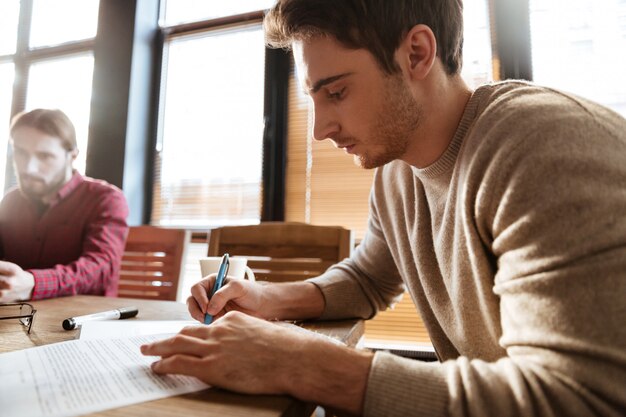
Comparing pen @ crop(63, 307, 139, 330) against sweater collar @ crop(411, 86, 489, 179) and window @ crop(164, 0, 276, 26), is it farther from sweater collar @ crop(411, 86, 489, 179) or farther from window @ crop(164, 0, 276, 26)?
window @ crop(164, 0, 276, 26)

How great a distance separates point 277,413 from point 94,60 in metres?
3.20

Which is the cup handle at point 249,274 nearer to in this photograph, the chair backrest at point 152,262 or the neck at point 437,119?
the neck at point 437,119

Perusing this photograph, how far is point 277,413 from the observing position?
1.33 ft

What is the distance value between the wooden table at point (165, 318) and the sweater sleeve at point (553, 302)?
4.4 inches

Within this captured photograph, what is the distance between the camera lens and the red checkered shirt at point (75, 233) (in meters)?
1.52

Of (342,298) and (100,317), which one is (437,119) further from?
(100,317)

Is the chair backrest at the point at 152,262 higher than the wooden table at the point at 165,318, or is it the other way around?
the chair backrest at the point at 152,262

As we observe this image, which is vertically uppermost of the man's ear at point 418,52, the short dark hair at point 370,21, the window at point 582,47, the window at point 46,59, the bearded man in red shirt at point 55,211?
the window at point 46,59

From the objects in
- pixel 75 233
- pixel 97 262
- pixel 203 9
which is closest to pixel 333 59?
pixel 97 262

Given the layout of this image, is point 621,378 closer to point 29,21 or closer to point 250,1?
point 250,1

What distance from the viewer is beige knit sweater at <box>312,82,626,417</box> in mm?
418

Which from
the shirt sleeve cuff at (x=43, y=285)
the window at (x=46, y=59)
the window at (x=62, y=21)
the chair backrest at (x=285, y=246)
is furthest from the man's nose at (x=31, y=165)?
the window at (x=62, y=21)

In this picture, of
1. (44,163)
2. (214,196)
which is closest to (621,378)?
(44,163)

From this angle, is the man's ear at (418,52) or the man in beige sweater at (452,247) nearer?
the man in beige sweater at (452,247)
